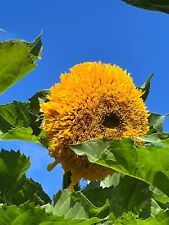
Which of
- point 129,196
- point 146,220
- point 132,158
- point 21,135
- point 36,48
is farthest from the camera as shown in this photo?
point 36,48

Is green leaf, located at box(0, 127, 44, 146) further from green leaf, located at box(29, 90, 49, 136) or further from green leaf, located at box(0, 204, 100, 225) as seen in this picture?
green leaf, located at box(0, 204, 100, 225)

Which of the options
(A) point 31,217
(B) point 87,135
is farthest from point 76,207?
(B) point 87,135

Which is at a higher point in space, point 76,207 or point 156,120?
point 156,120

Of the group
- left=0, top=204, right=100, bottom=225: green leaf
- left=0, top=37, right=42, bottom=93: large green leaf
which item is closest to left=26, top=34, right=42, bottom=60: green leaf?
left=0, top=37, right=42, bottom=93: large green leaf

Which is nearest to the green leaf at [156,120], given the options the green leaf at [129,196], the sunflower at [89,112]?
the sunflower at [89,112]

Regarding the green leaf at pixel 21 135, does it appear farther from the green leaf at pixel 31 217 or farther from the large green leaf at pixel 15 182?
the green leaf at pixel 31 217

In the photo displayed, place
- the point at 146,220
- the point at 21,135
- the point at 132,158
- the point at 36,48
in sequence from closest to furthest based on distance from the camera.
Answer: the point at 146,220, the point at 132,158, the point at 21,135, the point at 36,48

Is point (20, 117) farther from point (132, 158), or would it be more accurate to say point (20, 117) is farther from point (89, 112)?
point (132, 158)
